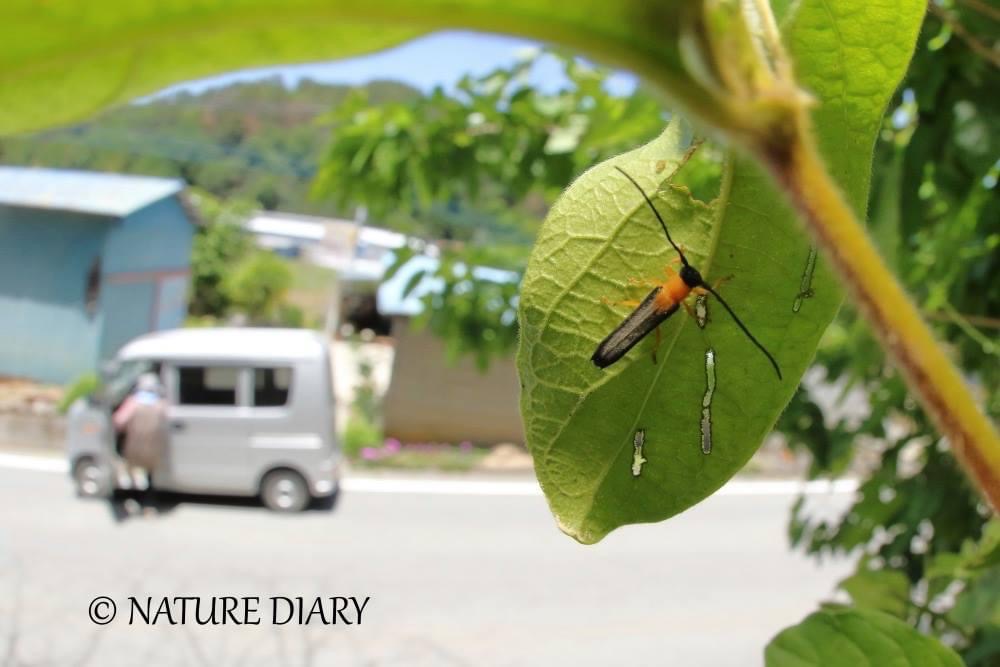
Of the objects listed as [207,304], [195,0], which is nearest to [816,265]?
[195,0]

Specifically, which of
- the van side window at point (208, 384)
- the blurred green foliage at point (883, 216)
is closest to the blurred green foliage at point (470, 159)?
the blurred green foliage at point (883, 216)

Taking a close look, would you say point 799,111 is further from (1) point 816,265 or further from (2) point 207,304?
(2) point 207,304

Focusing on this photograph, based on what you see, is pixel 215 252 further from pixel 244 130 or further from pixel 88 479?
pixel 244 130

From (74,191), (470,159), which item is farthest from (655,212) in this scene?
(74,191)

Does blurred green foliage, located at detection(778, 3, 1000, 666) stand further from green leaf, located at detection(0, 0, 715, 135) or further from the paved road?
the paved road

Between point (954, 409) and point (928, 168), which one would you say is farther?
point (928, 168)

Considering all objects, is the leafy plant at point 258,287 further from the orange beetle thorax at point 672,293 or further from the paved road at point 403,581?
the orange beetle thorax at point 672,293
